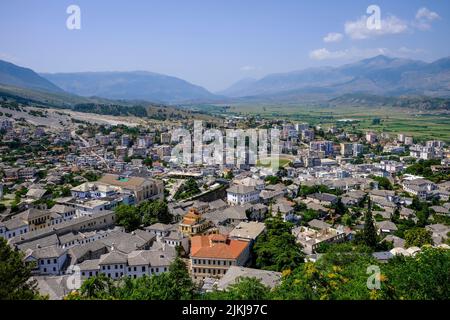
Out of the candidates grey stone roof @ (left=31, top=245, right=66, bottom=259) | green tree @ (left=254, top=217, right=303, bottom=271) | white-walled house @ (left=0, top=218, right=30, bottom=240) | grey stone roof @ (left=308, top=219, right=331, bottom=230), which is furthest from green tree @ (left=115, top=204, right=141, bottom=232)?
grey stone roof @ (left=308, top=219, right=331, bottom=230)

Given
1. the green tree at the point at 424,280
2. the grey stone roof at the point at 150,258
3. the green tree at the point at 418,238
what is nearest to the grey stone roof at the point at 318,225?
the green tree at the point at 418,238

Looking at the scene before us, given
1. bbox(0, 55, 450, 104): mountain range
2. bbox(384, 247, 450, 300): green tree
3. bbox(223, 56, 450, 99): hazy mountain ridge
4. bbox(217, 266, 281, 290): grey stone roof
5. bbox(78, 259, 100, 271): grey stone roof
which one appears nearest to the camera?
bbox(384, 247, 450, 300): green tree

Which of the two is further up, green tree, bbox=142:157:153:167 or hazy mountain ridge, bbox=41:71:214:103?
hazy mountain ridge, bbox=41:71:214:103

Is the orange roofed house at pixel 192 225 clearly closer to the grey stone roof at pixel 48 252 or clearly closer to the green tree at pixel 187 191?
the grey stone roof at pixel 48 252

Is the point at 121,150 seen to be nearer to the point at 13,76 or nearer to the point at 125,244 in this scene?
the point at 125,244

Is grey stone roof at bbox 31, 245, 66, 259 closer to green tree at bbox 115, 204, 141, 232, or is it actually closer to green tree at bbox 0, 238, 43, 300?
green tree at bbox 0, 238, 43, 300

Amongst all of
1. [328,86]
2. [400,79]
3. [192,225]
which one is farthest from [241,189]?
[328,86]
